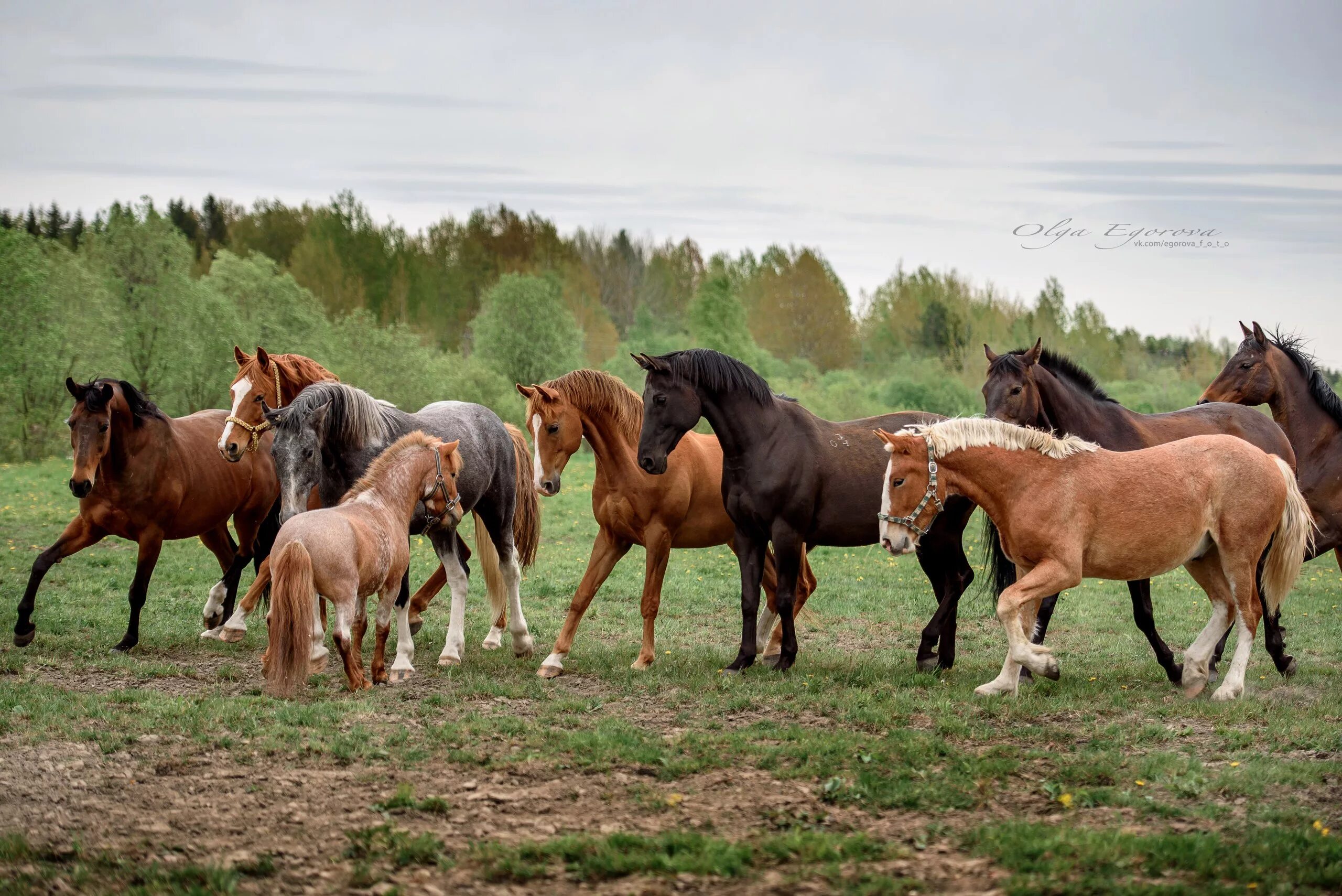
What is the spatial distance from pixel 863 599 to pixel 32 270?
28101 millimetres

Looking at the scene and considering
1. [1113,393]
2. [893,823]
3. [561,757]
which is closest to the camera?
[893,823]

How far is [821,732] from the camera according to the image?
6.50m

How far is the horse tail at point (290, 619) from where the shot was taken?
22.6 feet

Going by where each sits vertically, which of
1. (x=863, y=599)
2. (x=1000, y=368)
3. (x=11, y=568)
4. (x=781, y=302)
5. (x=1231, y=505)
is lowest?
(x=11, y=568)

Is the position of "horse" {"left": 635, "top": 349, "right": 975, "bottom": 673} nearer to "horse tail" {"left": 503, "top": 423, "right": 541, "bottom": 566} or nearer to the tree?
"horse tail" {"left": 503, "top": 423, "right": 541, "bottom": 566}

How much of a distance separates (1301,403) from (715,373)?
542cm

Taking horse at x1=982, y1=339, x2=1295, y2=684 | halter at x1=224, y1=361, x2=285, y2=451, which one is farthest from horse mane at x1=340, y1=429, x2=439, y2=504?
horse at x1=982, y1=339, x2=1295, y2=684

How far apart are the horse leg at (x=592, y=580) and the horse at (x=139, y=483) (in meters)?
3.22

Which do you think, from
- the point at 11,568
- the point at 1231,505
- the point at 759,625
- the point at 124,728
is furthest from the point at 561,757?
the point at 11,568

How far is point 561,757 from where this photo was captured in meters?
6.05

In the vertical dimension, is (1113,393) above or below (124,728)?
above

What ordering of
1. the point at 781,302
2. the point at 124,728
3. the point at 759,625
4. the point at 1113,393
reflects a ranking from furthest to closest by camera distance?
the point at 781,302
the point at 1113,393
the point at 759,625
the point at 124,728

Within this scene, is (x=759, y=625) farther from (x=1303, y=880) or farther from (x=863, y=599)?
(x=1303, y=880)

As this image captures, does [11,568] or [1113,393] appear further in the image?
[1113,393]
